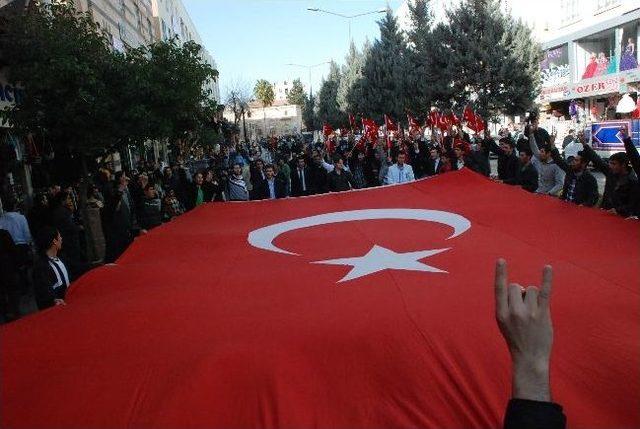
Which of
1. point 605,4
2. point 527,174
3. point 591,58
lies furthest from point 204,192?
point 591,58

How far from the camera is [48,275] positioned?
559 centimetres

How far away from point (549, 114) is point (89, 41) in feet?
130

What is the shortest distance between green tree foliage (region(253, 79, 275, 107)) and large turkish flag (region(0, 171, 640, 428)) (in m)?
131

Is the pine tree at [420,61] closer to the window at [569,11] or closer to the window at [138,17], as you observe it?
the window at [569,11]

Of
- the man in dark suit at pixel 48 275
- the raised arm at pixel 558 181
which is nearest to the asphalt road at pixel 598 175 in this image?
the raised arm at pixel 558 181

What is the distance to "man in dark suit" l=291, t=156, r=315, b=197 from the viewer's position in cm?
1452

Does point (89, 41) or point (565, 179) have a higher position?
point (89, 41)

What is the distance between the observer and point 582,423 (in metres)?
2.84

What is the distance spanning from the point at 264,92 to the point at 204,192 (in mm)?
124690

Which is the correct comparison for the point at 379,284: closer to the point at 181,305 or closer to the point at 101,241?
the point at 181,305

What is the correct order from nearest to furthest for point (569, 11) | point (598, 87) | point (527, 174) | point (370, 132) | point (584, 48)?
point (527, 174), point (370, 132), point (598, 87), point (584, 48), point (569, 11)

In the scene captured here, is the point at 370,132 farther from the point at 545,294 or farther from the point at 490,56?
the point at 545,294

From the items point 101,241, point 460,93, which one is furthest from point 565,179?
point 460,93

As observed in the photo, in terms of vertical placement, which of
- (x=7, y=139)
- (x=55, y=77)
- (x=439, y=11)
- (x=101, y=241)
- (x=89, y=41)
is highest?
(x=439, y=11)
